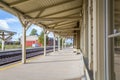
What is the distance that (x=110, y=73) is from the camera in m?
1.68

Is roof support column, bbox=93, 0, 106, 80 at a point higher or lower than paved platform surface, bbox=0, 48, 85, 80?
higher

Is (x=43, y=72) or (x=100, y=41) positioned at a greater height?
(x=100, y=41)

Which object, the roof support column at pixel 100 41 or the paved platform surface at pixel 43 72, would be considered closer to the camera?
the roof support column at pixel 100 41

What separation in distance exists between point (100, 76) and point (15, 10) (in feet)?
25.7

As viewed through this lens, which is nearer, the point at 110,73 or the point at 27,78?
the point at 110,73

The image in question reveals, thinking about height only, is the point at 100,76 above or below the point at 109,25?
below

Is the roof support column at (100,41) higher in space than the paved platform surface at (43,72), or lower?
higher

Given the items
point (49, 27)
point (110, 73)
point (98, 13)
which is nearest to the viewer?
point (110, 73)

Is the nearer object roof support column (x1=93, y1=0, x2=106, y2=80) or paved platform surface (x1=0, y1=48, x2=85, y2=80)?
roof support column (x1=93, y1=0, x2=106, y2=80)

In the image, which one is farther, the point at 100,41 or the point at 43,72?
the point at 43,72

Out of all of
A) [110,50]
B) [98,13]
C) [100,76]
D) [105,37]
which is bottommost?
[100,76]

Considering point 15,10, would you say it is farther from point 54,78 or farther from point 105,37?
point 105,37

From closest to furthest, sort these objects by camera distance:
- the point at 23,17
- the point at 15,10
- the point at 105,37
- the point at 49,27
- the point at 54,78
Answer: the point at 105,37 < the point at 54,78 < the point at 15,10 < the point at 23,17 < the point at 49,27

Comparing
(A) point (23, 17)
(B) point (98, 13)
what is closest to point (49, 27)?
(A) point (23, 17)
